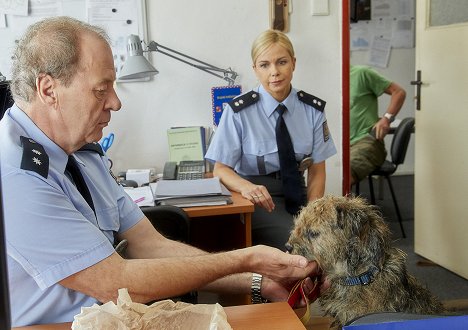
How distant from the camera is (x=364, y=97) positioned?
186 inches

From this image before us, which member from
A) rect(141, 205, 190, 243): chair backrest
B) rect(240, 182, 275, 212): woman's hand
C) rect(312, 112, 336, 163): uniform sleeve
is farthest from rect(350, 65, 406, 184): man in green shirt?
rect(141, 205, 190, 243): chair backrest

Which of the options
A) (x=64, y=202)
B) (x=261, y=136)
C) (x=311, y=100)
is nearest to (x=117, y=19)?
(x=261, y=136)

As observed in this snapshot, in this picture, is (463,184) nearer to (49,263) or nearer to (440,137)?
(440,137)

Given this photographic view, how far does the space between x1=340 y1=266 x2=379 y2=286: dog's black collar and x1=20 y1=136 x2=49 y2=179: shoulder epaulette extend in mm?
1063

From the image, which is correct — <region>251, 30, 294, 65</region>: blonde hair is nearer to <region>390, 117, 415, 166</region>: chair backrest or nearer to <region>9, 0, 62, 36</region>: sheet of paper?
<region>9, 0, 62, 36</region>: sheet of paper

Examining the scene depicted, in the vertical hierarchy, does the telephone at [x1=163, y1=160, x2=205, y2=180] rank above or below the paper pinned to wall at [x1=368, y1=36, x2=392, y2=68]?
below

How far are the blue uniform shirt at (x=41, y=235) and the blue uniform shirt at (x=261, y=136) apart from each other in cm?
171

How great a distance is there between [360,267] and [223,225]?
4.14ft

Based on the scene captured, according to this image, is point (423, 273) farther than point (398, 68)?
No

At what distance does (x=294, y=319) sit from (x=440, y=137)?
281 centimetres

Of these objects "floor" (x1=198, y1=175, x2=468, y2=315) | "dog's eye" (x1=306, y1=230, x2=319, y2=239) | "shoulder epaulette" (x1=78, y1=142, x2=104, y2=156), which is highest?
"shoulder epaulette" (x1=78, y1=142, x2=104, y2=156)

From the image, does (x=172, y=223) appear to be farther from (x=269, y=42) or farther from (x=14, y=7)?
(x=14, y=7)

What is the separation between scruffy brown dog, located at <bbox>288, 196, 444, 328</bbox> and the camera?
1.91 meters

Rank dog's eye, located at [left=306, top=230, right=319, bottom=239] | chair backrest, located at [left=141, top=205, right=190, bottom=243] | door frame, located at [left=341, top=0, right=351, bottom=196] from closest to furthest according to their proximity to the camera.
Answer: dog's eye, located at [left=306, top=230, right=319, bottom=239] → chair backrest, located at [left=141, top=205, right=190, bottom=243] → door frame, located at [left=341, top=0, right=351, bottom=196]
